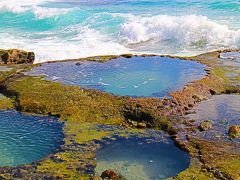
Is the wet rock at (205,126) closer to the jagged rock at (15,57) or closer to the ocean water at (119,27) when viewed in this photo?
the jagged rock at (15,57)

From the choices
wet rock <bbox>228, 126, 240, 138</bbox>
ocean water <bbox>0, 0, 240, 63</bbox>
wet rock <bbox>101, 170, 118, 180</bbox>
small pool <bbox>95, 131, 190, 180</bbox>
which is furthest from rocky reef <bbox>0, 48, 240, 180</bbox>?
ocean water <bbox>0, 0, 240, 63</bbox>

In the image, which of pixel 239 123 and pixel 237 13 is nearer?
pixel 239 123

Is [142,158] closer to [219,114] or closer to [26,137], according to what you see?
[26,137]

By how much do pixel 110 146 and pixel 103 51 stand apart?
1265 inches

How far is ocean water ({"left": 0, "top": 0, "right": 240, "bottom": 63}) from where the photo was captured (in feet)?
184

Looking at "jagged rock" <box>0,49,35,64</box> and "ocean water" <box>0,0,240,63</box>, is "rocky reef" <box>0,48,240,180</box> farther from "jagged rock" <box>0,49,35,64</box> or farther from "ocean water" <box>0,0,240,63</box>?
"ocean water" <box>0,0,240,63</box>

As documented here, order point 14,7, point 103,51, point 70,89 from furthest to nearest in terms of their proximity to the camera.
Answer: point 14,7, point 103,51, point 70,89

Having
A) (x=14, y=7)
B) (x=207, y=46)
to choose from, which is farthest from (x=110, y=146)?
(x=14, y=7)

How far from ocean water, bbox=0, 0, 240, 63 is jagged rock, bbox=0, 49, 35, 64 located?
726cm

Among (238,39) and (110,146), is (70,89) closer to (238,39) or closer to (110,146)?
(110,146)

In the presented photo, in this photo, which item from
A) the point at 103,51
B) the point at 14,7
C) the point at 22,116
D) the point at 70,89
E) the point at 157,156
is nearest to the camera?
the point at 157,156

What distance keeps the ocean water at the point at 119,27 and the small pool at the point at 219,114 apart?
2412cm

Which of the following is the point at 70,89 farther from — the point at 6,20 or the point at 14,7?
the point at 14,7

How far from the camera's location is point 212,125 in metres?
24.6
